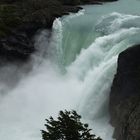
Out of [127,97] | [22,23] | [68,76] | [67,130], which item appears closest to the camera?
[67,130]

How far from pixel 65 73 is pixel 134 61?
13.1 metres

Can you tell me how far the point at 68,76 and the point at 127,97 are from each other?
13.6 metres

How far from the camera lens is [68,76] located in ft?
162

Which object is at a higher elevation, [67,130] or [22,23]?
[22,23]

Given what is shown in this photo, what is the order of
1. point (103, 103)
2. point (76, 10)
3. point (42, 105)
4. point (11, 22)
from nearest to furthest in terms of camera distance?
1. point (103, 103)
2. point (42, 105)
3. point (11, 22)
4. point (76, 10)

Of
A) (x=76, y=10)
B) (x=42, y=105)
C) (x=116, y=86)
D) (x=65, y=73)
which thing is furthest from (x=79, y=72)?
(x=76, y=10)

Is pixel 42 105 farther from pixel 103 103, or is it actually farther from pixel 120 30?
pixel 120 30

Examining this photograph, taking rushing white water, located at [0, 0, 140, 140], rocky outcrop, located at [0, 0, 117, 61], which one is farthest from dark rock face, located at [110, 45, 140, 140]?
rocky outcrop, located at [0, 0, 117, 61]

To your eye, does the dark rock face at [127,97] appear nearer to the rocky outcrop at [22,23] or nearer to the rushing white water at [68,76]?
the rushing white water at [68,76]

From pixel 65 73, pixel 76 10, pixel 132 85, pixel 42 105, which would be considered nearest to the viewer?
pixel 132 85

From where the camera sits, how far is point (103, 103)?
41.4 m

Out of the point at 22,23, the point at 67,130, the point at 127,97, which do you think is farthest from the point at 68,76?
the point at 67,130

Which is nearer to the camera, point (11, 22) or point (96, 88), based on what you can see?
point (96, 88)

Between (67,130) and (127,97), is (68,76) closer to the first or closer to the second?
(127,97)
